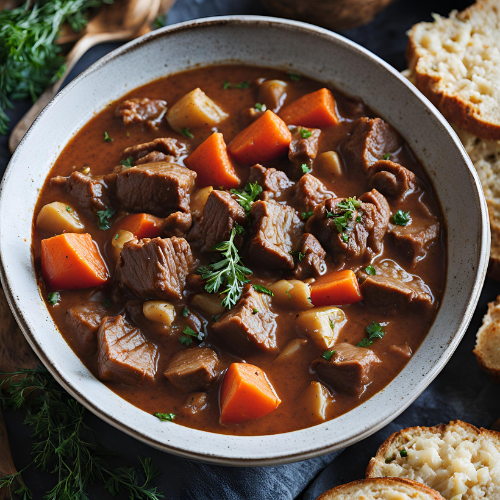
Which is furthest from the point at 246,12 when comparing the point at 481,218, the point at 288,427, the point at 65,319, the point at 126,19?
the point at 288,427

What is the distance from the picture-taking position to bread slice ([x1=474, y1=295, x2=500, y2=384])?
395cm

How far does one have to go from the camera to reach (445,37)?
4.69 metres

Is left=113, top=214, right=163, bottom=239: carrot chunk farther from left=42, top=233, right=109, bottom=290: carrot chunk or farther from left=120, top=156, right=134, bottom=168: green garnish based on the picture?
left=120, top=156, right=134, bottom=168: green garnish

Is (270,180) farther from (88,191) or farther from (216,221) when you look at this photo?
(88,191)

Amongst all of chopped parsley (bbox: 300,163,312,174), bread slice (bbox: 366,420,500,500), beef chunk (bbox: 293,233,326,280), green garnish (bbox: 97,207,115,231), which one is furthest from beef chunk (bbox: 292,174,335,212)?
bread slice (bbox: 366,420,500,500)

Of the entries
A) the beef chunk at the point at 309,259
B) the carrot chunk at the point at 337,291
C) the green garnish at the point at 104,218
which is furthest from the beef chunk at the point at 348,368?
the green garnish at the point at 104,218

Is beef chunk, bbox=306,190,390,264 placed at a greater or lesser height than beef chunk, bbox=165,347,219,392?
greater

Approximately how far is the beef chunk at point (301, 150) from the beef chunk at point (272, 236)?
333mm

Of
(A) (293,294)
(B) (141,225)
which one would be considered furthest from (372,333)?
(B) (141,225)

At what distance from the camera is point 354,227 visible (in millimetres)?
3482

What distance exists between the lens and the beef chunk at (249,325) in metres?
3.22

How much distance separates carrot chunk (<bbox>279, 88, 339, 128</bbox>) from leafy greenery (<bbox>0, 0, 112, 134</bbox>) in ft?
5.99

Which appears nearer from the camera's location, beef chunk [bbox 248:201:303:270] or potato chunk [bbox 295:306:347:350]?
potato chunk [bbox 295:306:347:350]

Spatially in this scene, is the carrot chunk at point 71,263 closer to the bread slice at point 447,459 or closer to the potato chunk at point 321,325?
the potato chunk at point 321,325
